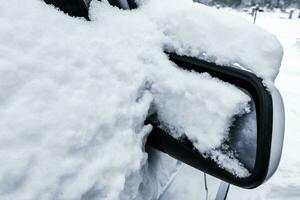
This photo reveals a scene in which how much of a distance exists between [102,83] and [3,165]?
1.52ft

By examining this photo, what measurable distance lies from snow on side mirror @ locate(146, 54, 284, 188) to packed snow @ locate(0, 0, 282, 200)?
34 millimetres

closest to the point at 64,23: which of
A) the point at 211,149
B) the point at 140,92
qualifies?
the point at 140,92

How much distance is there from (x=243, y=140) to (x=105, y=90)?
0.55 metres

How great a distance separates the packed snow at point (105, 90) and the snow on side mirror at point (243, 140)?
0.11ft

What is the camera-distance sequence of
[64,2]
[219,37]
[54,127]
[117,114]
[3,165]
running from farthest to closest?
[219,37] → [64,2] → [117,114] → [54,127] → [3,165]

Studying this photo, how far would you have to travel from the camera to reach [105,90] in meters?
1.28

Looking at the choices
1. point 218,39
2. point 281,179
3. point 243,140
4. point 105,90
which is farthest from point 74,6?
point 281,179

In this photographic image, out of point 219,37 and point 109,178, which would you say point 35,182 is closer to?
point 109,178

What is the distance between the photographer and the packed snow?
101 centimetres

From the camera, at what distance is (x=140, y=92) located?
140 cm

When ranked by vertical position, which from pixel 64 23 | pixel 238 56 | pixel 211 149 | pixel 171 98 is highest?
pixel 64 23

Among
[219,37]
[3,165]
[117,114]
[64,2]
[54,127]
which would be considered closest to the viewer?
[3,165]

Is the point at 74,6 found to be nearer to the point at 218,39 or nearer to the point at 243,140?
the point at 218,39

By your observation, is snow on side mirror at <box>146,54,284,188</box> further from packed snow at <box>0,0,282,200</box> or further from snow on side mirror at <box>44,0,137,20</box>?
snow on side mirror at <box>44,0,137,20</box>
